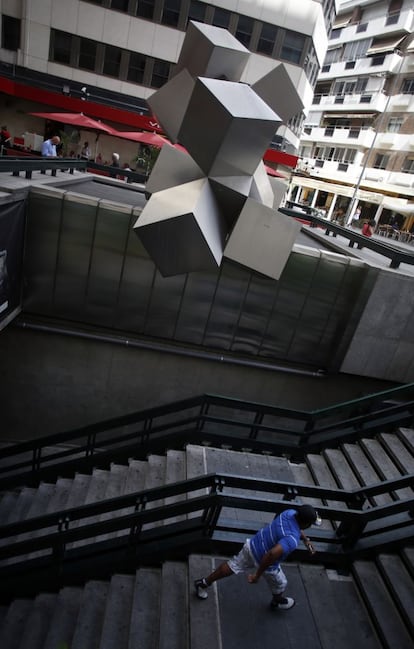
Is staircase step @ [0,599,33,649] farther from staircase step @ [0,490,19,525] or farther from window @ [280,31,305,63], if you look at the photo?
window @ [280,31,305,63]

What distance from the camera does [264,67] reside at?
2155cm

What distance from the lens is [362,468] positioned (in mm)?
6164

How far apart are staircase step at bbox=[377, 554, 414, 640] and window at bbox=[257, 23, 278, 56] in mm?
24290

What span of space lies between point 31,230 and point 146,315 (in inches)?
95.2

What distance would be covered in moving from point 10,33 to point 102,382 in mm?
22359

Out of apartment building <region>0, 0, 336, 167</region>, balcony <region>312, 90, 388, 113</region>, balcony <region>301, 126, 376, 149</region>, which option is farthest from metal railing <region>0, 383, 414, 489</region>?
balcony <region>312, 90, 388, 113</region>

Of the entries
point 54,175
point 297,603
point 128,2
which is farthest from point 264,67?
point 297,603

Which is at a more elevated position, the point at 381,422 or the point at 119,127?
the point at 119,127

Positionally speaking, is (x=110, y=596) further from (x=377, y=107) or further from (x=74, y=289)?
(x=377, y=107)

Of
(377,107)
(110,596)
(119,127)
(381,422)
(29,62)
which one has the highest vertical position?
(377,107)

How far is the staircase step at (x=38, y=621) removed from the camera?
4195 millimetres

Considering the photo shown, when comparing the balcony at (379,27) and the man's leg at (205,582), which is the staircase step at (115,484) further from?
the balcony at (379,27)

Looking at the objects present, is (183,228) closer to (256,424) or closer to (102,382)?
(256,424)

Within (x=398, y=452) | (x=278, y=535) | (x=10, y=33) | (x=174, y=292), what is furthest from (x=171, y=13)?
(x=278, y=535)
